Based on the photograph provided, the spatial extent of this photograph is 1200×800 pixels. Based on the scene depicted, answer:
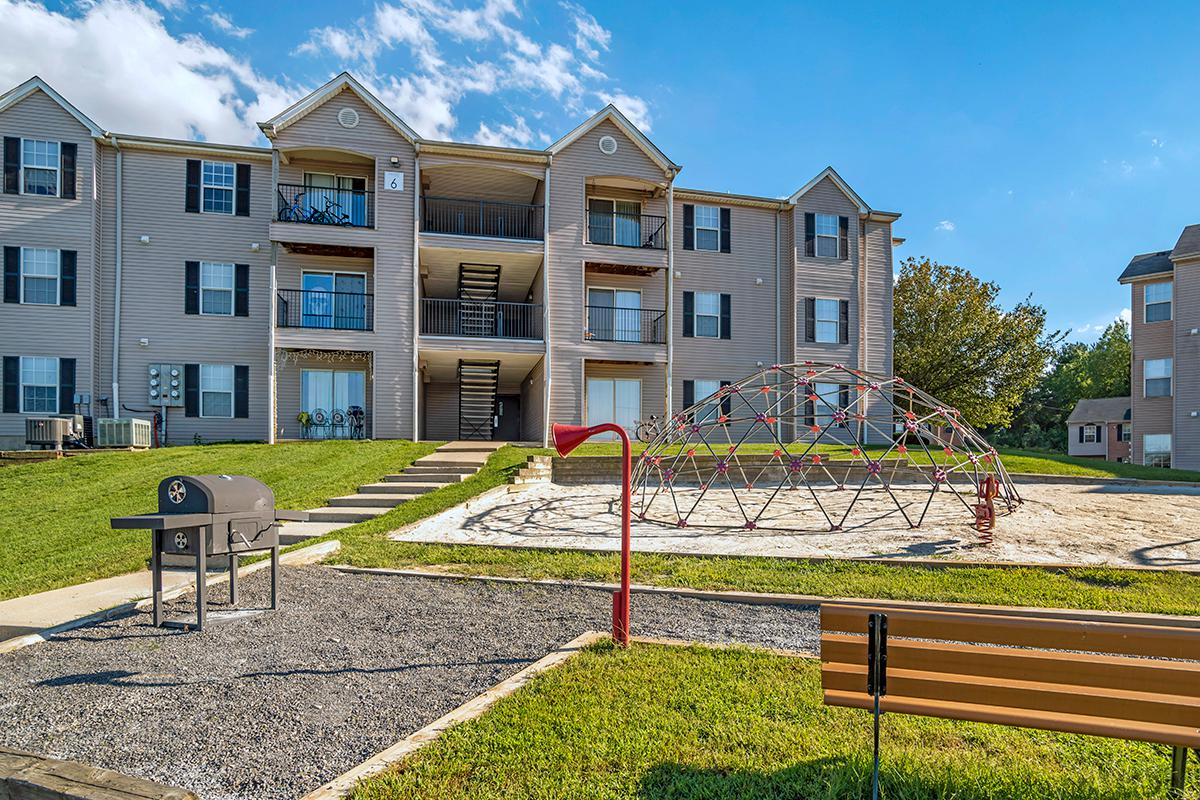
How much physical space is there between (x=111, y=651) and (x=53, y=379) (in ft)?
64.4

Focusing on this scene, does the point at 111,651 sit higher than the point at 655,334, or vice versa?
the point at 655,334

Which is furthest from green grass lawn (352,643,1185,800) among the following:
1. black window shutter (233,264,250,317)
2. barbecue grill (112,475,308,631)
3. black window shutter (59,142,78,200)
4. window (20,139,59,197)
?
window (20,139,59,197)

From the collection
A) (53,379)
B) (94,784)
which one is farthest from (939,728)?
(53,379)

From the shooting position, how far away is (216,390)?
73.4 feet

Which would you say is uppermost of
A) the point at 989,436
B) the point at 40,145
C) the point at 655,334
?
the point at 40,145

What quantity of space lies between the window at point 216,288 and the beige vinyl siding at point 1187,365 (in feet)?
113

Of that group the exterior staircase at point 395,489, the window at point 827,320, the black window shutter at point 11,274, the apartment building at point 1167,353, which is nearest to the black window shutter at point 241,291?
the black window shutter at point 11,274

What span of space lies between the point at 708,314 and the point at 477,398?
357 inches

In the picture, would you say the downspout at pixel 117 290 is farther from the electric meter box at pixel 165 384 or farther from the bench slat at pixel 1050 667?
the bench slat at pixel 1050 667

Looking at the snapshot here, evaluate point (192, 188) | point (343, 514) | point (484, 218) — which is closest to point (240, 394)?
point (192, 188)

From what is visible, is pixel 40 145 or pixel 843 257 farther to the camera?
pixel 843 257

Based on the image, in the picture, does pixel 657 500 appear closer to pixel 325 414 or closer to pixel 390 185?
pixel 325 414

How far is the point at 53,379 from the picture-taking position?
69.3 ft

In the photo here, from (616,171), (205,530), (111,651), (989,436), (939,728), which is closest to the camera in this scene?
(939,728)
